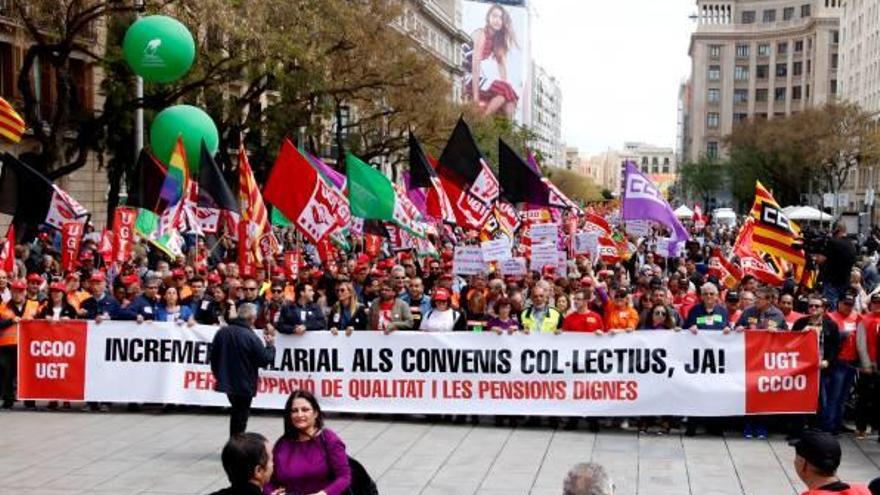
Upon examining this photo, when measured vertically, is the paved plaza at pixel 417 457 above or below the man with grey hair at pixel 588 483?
below

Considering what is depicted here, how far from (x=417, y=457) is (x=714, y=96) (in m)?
137

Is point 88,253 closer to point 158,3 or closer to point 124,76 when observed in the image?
point 158,3

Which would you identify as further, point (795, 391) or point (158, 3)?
point (158, 3)

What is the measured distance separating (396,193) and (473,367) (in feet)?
20.2

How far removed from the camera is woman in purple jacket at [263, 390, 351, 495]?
5.88 m

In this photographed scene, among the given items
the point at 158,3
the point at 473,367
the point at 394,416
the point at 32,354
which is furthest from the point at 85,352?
the point at 158,3

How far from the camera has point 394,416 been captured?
12180mm

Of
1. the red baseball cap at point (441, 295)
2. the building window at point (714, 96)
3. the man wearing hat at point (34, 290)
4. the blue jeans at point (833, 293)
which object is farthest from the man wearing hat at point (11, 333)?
the building window at point (714, 96)

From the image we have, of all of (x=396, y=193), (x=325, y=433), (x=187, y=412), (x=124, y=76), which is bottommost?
(x=187, y=412)

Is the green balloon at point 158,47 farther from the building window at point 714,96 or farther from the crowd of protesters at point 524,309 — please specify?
the building window at point 714,96

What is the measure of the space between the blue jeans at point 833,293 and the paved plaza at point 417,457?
2897 mm

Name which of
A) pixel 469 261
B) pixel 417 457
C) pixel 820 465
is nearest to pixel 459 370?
pixel 417 457

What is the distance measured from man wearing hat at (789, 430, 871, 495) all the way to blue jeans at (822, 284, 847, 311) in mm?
9499

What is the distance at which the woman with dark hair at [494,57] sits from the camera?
140 meters
